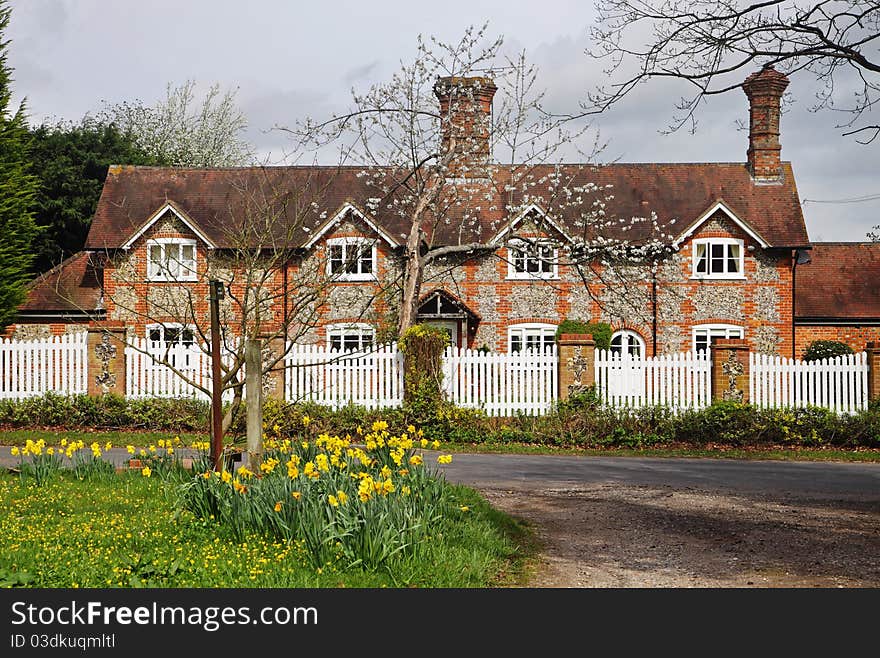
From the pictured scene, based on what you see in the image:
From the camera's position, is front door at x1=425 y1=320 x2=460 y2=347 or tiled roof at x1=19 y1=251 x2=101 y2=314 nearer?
front door at x1=425 y1=320 x2=460 y2=347

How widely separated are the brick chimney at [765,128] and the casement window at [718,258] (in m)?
3.23

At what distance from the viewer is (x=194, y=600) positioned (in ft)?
19.2

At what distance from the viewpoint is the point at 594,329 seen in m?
29.6

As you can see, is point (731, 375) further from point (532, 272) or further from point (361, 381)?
point (532, 272)

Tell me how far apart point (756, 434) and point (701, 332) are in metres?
12.1

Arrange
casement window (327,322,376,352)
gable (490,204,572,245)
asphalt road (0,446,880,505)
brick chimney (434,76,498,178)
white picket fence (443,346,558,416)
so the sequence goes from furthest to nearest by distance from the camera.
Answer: casement window (327,322,376,352)
gable (490,204,572,245)
brick chimney (434,76,498,178)
white picket fence (443,346,558,416)
asphalt road (0,446,880,505)

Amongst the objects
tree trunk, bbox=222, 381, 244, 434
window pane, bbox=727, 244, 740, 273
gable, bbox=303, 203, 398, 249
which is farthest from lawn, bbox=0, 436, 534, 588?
window pane, bbox=727, 244, 740, 273

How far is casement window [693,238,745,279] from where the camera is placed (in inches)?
1209

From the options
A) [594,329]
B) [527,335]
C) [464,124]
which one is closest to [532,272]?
[527,335]

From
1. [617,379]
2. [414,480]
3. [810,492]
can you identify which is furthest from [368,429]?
[414,480]

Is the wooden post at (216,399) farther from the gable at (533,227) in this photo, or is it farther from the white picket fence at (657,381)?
the gable at (533,227)

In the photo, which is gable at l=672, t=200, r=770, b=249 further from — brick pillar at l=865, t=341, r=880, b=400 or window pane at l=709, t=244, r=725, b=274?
brick pillar at l=865, t=341, r=880, b=400

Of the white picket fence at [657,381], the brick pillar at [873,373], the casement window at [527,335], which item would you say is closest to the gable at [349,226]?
the casement window at [527,335]

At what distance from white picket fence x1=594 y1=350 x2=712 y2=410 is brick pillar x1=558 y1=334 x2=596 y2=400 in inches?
10.4
